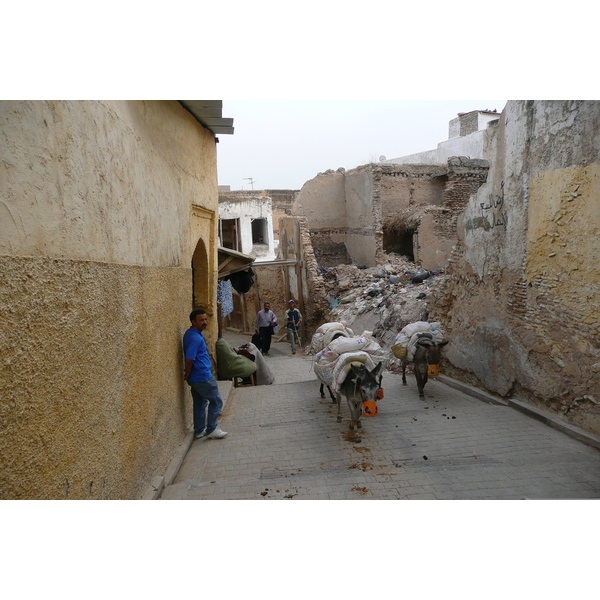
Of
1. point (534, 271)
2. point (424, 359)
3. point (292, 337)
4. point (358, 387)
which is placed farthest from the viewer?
point (292, 337)

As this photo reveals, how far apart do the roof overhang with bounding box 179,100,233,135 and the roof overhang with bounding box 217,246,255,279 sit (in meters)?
2.98

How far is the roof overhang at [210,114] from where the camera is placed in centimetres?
606

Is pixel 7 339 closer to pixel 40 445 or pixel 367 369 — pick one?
pixel 40 445

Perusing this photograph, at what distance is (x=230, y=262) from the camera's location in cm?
1100

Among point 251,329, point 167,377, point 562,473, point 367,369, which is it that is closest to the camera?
point 562,473

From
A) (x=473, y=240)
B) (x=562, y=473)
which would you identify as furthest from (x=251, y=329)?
(x=562, y=473)

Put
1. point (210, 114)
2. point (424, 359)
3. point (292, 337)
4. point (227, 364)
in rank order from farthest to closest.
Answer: point (292, 337)
point (227, 364)
point (424, 359)
point (210, 114)

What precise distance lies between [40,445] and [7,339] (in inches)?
Result: 25.0

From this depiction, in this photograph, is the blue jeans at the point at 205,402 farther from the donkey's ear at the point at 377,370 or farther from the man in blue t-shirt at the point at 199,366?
the donkey's ear at the point at 377,370

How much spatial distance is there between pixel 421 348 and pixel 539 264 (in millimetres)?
2257

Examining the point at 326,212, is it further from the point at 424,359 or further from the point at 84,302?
the point at 84,302

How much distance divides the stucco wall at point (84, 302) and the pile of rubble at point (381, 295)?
6474mm

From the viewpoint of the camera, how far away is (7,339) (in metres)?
2.13

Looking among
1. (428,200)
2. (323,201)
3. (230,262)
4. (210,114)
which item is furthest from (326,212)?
(210,114)
